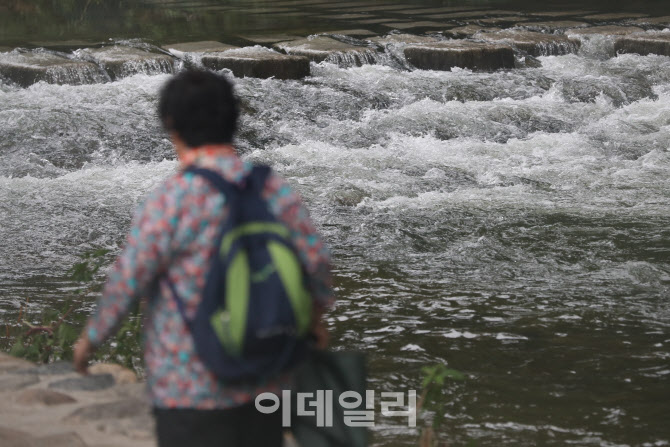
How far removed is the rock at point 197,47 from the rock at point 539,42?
12.5 feet

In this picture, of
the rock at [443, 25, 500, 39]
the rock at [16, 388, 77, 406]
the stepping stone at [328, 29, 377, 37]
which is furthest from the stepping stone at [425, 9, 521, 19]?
the rock at [16, 388, 77, 406]

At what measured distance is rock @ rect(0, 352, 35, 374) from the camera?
155 inches

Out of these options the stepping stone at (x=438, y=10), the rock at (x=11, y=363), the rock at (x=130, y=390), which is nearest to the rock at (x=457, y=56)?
the stepping stone at (x=438, y=10)

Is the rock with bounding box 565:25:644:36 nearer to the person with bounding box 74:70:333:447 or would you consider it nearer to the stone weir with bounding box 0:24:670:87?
the stone weir with bounding box 0:24:670:87

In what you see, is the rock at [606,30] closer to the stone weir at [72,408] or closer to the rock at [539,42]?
the rock at [539,42]

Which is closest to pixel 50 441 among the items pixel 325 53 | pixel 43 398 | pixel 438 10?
pixel 43 398

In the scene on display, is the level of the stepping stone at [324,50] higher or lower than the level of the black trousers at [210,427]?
higher

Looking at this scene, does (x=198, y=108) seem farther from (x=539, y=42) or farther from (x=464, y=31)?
(x=464, y=31)

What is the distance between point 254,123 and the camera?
9914 mm

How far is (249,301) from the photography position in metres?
1.96

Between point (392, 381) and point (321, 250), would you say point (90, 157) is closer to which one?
point (392, 381)

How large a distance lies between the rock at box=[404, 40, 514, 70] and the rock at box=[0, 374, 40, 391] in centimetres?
930

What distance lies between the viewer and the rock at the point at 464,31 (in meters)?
14.1

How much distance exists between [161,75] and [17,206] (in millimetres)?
3883
